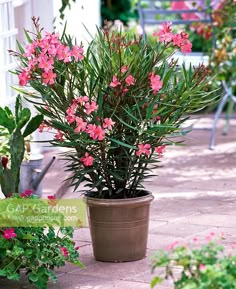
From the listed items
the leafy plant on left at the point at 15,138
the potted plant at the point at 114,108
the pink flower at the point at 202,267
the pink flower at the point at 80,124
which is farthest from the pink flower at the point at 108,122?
the pink flower at the point at 202,267

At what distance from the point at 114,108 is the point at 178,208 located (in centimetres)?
156

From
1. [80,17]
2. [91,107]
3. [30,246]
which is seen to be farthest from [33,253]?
[80,17]

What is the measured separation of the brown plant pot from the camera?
14.7 ft

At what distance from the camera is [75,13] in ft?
25.8

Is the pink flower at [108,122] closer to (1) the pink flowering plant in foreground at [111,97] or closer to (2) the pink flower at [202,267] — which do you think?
(1) the pink flowering plant in foreground at [111,97]

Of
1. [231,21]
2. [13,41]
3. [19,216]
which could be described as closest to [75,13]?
[231,21]

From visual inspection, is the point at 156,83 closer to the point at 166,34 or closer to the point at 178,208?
the point at 166,34

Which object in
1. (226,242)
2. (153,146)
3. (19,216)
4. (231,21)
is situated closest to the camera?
(19,216)

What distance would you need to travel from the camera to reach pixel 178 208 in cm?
579

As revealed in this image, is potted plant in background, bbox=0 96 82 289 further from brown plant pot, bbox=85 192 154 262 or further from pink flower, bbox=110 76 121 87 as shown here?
pink flower, bbox=110 76 121 87

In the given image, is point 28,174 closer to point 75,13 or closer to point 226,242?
point 226,242

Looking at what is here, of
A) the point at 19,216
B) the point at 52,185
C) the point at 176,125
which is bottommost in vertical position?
the point at 52,185

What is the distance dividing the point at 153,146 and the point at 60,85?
56 cm

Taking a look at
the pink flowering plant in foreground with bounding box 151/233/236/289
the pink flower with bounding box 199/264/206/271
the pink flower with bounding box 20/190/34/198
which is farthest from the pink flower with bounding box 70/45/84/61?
the pink flower with bounding box 199/264/206/271
